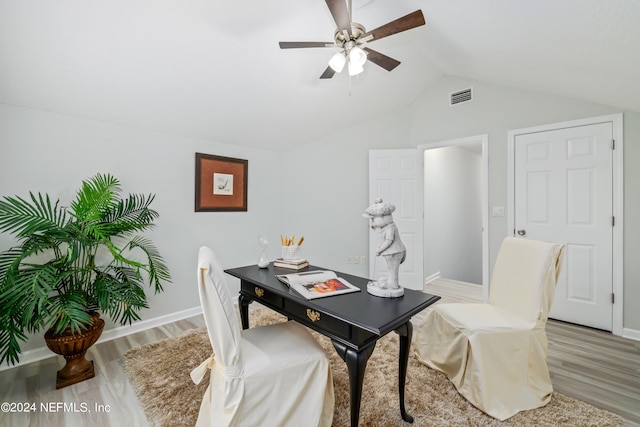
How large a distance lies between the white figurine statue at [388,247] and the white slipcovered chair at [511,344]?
0.60 m

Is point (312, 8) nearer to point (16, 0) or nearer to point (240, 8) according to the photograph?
point (240, 8)

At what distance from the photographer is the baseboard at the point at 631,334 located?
2432 millimetres

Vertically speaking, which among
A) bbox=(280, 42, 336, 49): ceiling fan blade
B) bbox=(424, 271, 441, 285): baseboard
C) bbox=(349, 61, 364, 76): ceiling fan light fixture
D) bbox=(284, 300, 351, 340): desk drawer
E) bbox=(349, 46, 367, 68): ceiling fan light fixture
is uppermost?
bbox=(280, 42, 336, 49): ceiling fan blade

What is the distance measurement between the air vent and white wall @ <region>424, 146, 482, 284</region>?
0.79 m

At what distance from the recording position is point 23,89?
6.45 feet

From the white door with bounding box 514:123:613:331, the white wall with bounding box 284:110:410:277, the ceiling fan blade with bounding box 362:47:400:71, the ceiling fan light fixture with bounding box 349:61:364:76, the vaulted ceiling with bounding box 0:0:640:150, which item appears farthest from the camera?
the white wall with bounding box 284:110:410:277

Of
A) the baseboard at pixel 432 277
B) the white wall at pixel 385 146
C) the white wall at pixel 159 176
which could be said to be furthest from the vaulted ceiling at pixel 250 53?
the baseboard at pixel 432 277

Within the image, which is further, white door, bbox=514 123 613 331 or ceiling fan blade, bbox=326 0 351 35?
white door, bbox=514 123 613 331

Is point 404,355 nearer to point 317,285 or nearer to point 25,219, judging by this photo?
point 317,285

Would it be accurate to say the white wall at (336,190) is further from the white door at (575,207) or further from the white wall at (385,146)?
the white door at (575,207)

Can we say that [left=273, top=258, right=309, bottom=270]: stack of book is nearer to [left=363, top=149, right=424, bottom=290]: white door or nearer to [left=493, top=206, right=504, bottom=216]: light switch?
[left=363, top=149, right=424, bottom=290]: white door

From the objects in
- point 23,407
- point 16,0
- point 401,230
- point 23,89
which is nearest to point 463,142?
point 401,230

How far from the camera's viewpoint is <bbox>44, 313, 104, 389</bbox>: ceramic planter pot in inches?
70.8

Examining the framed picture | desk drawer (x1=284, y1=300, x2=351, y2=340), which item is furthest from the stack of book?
the framed picture
